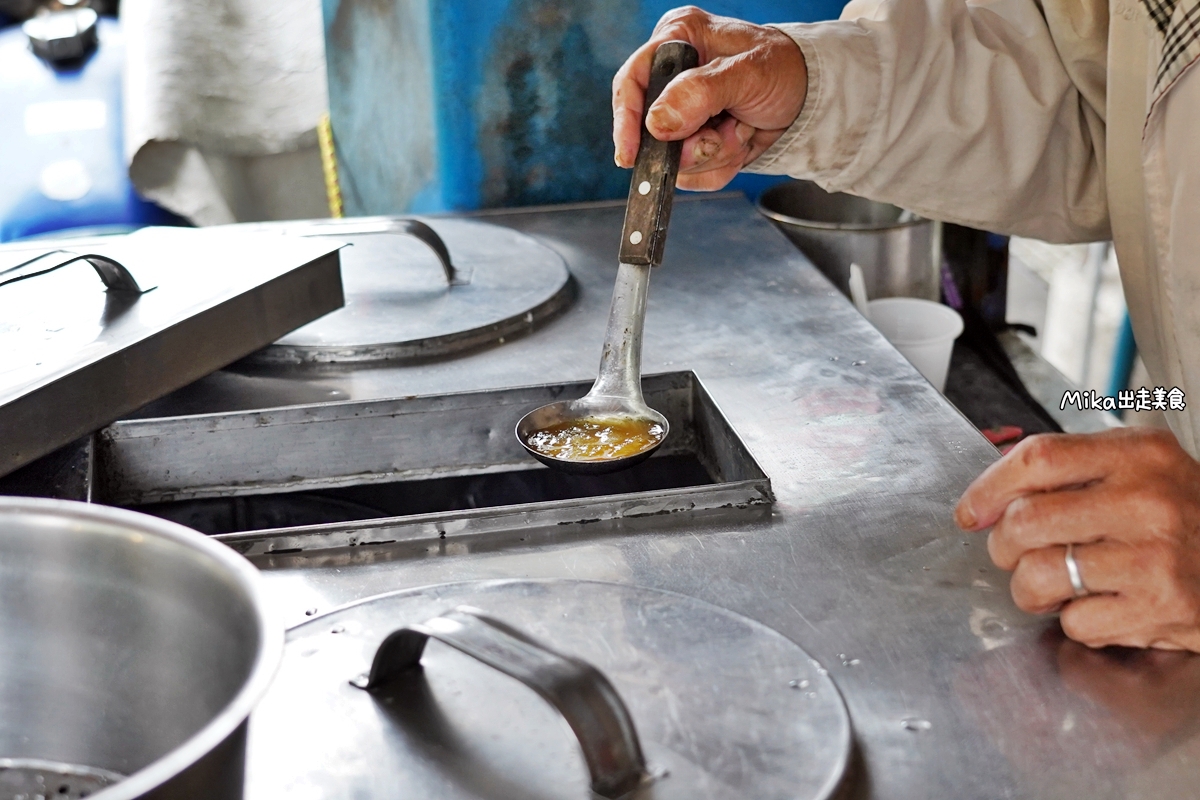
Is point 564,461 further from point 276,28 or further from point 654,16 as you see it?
point 276,28

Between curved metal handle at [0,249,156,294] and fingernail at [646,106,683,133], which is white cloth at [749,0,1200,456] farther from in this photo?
curved metal handle at [0,249,156,294]

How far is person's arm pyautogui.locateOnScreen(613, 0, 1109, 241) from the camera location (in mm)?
1350

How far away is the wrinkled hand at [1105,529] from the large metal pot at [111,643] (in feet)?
1.81

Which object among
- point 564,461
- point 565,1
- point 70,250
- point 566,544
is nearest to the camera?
point 566,544

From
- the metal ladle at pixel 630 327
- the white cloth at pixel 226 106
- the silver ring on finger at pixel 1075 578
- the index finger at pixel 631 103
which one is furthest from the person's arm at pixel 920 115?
the white cloth at pixel 226 106

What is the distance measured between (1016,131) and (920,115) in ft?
0.45

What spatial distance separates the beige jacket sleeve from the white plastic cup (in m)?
0.16

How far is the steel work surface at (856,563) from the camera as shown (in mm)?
714

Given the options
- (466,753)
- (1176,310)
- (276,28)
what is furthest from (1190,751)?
(276,28)

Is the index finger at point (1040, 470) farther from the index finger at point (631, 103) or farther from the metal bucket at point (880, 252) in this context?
the metal bucket at point (880, 252)

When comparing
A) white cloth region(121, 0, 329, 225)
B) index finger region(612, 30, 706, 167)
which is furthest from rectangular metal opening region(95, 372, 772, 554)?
white cloth region(121, 0, 329, 225)

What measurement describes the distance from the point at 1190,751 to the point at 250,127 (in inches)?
118

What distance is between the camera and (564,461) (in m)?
1.10

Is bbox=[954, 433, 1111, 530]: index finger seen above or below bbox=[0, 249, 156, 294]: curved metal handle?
below
